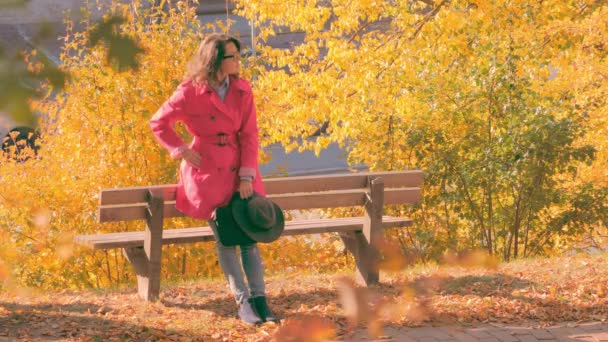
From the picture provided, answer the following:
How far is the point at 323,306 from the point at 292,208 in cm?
68

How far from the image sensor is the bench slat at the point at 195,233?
591cm

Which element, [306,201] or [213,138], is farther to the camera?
[306,201]

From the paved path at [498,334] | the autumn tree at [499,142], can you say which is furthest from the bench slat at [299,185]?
the autumn tree at [499,142]

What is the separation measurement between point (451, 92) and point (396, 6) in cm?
476

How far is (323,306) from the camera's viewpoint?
599 cm

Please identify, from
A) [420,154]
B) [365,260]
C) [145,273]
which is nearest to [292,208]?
[365,260]

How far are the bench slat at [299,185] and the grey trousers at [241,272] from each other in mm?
476

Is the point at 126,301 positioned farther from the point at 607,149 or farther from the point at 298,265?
the point at 607,149

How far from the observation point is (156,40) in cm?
969

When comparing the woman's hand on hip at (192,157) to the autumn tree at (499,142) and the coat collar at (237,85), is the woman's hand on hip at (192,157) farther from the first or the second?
the autumn tree at (499,142)

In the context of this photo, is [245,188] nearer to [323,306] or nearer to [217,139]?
[217,139]

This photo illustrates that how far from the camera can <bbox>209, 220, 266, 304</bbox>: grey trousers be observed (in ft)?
18.6

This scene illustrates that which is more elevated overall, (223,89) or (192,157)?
(223,89)

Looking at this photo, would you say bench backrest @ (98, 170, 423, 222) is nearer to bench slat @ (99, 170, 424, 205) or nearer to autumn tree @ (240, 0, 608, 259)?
bench slat @ (99, 170, 424, 205)
